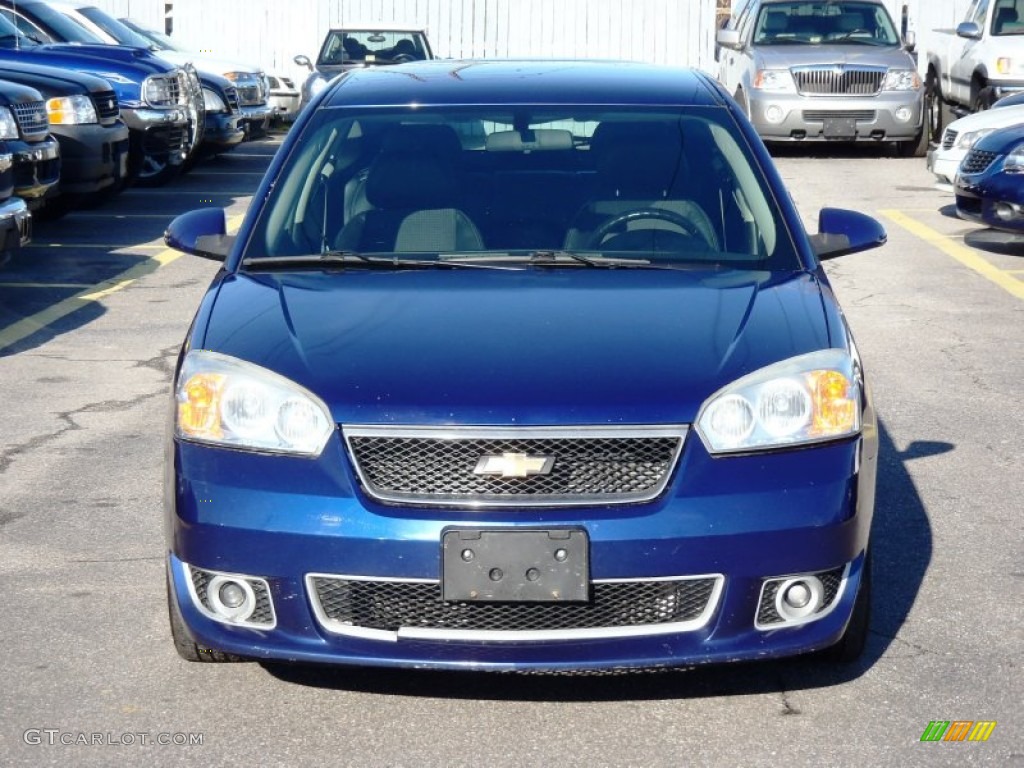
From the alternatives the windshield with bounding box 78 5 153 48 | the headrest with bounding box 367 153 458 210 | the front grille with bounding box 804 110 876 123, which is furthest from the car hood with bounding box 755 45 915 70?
the headrest with bounding box 367 153 458 210

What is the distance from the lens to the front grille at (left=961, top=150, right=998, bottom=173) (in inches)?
515

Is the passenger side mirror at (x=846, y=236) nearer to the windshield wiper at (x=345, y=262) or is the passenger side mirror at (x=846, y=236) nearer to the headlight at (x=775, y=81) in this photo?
the windshield wiper at (x=345, y=262)

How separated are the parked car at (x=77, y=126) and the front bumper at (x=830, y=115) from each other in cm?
826

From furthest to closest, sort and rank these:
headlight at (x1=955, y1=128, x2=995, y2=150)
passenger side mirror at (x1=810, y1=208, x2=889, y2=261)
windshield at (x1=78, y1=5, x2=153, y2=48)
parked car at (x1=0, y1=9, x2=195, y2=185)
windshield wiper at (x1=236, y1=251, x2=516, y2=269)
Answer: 1. windshield at (x1=78, y1=5, x2=153, y2=48)
2. parked car at (x1=0, y1=9, x2=195, y2=185)
3. headlight at (x1=955, y1=128, x2=995, y2=150)
4. passenger side mirror at (x1=810, y1=208, x2=889, y2=261)
5. windshield wiper at (x1=236, y1=251, x2=516, y2=269)

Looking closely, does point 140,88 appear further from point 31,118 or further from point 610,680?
point 610,680

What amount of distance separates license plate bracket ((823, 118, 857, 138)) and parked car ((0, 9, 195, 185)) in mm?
7047

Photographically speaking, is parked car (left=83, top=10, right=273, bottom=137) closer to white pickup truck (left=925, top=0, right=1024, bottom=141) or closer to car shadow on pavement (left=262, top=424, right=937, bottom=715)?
white pickup truck (left=925, top=0, right=1024, bottom=141)

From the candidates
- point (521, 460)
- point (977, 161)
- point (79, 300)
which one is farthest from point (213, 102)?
point (521, 460)

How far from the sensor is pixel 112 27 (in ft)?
63.6

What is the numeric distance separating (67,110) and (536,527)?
35.6 feet

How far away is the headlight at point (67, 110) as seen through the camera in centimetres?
1398

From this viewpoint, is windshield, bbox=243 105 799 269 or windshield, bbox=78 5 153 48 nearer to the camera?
windshield, bbox=243 105 799 269

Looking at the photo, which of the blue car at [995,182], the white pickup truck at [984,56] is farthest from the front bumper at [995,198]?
the white pickup truck at [984,56]

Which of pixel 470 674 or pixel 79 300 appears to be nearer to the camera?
pixel 470 674
